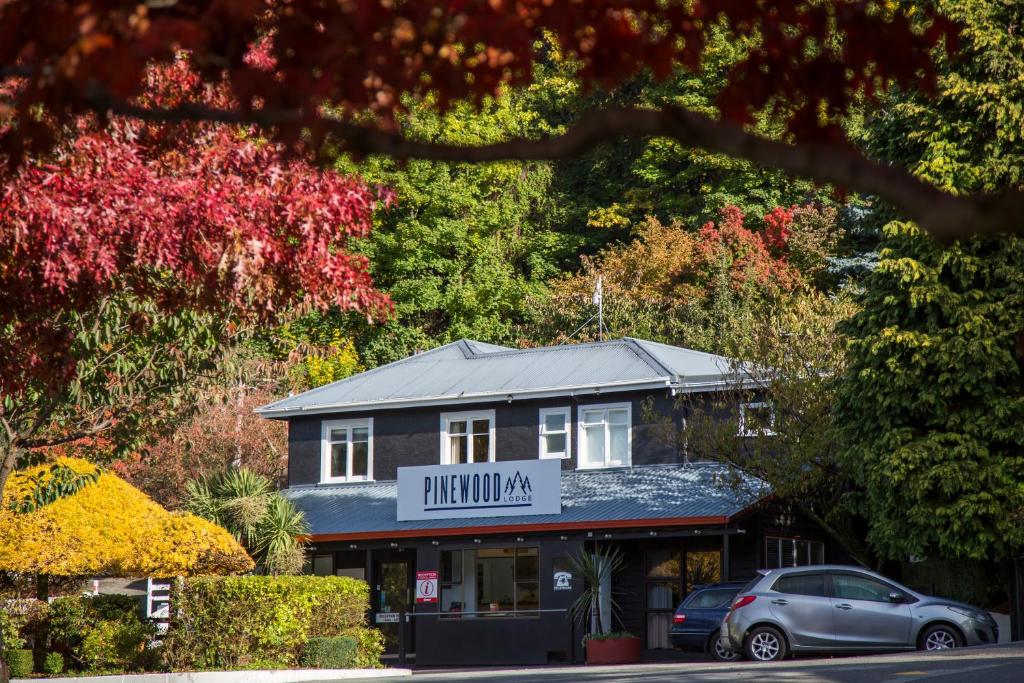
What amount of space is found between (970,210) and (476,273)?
49.7 metres

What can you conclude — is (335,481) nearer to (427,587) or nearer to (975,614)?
(427,587)

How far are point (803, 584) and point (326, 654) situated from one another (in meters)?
8.73

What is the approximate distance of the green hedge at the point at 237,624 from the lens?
25.4 meters

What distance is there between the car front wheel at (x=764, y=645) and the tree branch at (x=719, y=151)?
2057 centimetres

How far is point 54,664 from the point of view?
82.8ft

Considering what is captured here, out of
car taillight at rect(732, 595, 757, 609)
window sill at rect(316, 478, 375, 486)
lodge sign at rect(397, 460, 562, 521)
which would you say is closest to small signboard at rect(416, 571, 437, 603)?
lodge sign at rect(397, 460, 562, 521)

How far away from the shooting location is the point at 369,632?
28438 mm

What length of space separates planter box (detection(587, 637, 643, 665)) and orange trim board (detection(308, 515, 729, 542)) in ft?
10.3

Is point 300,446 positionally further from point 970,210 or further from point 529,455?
point 970,210

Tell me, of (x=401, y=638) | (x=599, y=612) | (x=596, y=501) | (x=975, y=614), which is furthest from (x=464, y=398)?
(x=975, y=614)

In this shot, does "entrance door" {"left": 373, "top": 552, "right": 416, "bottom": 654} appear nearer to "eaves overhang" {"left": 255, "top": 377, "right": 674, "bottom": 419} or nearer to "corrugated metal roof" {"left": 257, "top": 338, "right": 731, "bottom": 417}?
"eaves overhang" {"left": 255, "top": 377, "right": 674, "bottom": 419}

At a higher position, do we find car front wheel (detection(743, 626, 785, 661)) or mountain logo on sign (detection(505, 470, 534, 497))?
mountain logo on sign (detection(505, 470, 534, 497))

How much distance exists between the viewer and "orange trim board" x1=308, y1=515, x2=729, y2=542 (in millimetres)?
31266

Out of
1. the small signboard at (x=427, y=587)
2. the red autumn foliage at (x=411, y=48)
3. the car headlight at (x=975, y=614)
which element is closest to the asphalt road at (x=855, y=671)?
the car headlight at (x=975, y=614)
